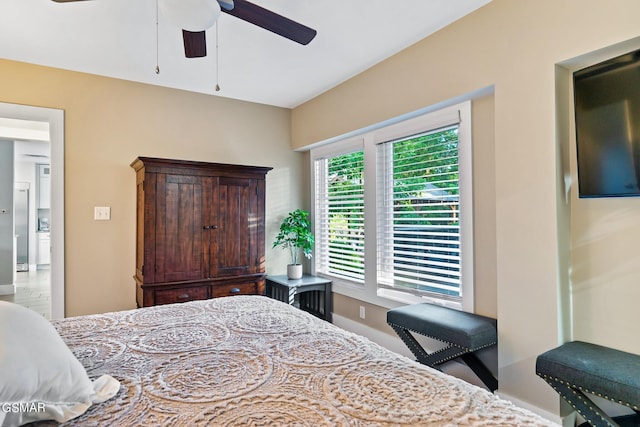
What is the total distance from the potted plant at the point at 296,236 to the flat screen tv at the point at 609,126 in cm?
271

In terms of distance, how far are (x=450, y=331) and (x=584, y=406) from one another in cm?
71

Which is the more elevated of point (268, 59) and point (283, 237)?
point (268, 59)

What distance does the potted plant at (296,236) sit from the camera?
161 inches

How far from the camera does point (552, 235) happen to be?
202 centimetres

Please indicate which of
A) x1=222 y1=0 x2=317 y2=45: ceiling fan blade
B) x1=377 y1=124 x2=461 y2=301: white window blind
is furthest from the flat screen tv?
x1=222 y1=0 x2=317 y2=45: ceiling fan blade

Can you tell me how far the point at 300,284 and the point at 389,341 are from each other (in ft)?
3.41

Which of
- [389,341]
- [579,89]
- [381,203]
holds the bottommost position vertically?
[389,341]

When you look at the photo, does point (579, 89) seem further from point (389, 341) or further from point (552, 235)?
point (389, 341)

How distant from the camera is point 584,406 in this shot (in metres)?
1.71

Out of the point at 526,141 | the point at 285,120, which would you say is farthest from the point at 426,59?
the point at 285,120

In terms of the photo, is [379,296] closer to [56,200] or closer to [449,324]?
[449,324]

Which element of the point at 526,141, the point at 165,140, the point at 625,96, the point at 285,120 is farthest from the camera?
the point at 285,120

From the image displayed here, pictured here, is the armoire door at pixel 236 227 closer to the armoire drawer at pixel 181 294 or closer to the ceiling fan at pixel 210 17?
the armoire drawer at pixel 181 294

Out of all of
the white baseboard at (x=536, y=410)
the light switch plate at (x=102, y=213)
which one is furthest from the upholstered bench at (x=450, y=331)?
the light switch plate at (x=102, y=213)
